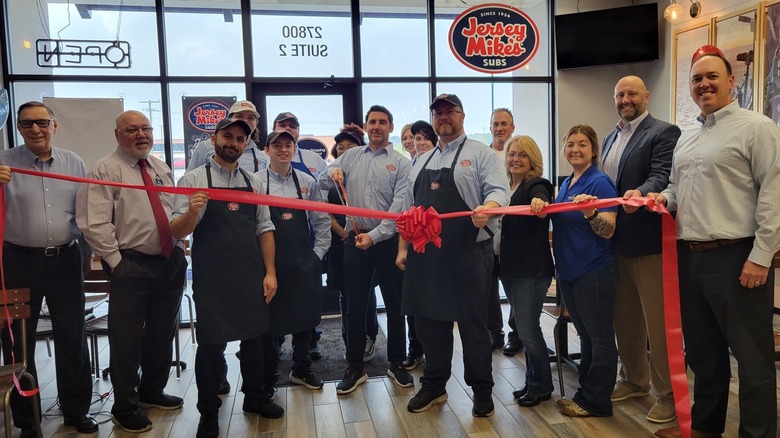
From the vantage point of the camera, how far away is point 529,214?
2.87 m

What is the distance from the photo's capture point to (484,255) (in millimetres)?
3162

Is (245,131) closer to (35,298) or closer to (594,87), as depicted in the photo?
(35,298)

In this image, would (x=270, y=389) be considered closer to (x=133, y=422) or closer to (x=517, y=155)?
(x=133, y=422)

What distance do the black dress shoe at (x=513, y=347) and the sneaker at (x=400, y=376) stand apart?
96 cm

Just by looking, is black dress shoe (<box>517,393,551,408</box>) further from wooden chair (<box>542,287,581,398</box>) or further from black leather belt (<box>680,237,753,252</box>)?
black leather belt (<box>680,237,753,252</box>)

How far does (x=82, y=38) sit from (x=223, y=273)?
388 cm

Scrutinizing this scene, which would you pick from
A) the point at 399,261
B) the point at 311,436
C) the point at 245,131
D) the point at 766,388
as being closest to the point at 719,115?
the point at 766,388

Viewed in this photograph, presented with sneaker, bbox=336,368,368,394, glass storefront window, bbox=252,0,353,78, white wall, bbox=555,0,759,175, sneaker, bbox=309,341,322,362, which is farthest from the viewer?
white wall, bbox=555,0,759,175

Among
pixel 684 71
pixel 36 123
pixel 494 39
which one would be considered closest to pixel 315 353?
pixel 36 123

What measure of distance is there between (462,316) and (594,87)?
13.5 feet

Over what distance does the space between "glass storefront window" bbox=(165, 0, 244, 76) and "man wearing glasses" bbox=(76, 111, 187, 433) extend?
256cm

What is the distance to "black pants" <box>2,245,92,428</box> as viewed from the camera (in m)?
3.03

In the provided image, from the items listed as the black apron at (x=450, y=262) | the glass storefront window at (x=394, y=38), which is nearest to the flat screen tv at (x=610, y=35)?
the glass storefront window at (x=394, y=38)

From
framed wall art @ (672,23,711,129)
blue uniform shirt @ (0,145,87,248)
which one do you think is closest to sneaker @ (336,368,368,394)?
blue uniform shirt @ (0,145,87,248)
